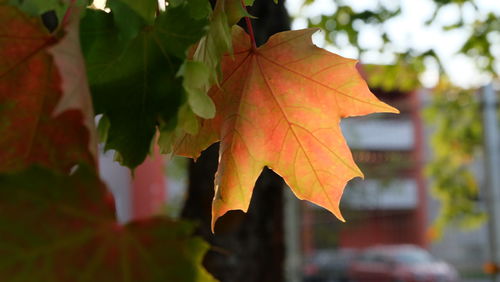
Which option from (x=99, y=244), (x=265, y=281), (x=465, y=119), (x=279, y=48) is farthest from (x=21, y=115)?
(x=465, y=119)

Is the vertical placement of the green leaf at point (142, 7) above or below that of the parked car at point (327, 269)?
above

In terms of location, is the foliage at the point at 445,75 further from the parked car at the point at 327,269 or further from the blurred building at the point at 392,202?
the blurred building at the point at 392,202

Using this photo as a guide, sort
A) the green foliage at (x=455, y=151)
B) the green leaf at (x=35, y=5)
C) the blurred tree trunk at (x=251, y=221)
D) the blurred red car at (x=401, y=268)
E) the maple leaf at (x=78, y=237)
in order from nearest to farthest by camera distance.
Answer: the maple leaf at (x=78, y=237)
the green leaf at (x=35, y=5)
the blurred tree trunk at (x=251, y=221)
the green foliage at (x=455, y=151)
the blurred red car at (x=401, y=268)

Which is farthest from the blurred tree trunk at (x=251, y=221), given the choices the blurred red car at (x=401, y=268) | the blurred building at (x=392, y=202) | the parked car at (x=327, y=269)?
the blurred building at (x=392, y=202)

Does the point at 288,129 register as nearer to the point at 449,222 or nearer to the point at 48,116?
the point at 48,116

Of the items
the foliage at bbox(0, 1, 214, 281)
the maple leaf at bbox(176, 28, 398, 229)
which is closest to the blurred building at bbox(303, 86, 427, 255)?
the maple leaf at bbox(176, 28, 398, 229)

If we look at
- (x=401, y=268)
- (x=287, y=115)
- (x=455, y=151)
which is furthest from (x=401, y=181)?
(x=287, y=115)

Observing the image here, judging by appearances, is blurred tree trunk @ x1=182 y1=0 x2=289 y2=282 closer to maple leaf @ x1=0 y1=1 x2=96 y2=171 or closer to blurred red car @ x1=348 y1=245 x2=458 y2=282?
maple leaf @ x1=0 y1=1 x2=96 y2=171

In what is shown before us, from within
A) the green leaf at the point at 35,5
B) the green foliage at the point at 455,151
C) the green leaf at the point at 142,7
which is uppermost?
the green leaf at the point at 35,5
